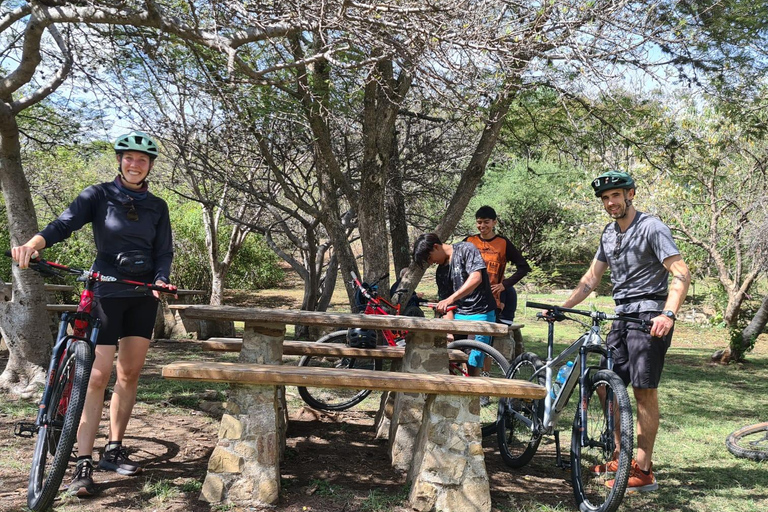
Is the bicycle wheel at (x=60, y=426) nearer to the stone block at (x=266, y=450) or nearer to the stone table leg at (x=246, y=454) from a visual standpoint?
the stone table leg at (x=246, y=454)

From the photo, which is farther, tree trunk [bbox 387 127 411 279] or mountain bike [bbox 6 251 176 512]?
tree trunk [bbox 387 127 411 279]

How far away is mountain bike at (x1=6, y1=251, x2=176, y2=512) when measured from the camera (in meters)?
3.26

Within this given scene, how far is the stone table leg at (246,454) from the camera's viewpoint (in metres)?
3.61

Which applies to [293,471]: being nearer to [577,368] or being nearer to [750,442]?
[577,368]

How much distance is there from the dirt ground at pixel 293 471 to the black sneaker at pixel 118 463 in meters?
0.04

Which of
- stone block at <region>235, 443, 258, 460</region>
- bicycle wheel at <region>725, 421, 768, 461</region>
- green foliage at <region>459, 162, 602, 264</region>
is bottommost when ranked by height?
bicycle wheel at <region>725, 421, 768, 461</region>

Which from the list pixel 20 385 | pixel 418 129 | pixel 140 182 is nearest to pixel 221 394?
pixel 20 385

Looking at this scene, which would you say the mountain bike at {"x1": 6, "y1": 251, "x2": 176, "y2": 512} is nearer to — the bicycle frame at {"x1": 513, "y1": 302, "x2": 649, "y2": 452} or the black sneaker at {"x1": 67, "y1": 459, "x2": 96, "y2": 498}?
the black sneaker at {"x1": 67, "y1": 459, "x2": 96, "y2": 498}

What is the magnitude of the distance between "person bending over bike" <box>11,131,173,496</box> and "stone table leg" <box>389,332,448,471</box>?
165 centimetres

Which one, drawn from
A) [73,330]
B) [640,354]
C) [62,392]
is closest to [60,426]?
[62,392]

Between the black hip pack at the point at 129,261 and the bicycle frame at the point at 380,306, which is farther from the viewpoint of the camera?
the bicycle frame at the point at 380,306

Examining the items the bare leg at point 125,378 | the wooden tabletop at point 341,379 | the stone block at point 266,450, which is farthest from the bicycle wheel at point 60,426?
the stone block at point 266,450

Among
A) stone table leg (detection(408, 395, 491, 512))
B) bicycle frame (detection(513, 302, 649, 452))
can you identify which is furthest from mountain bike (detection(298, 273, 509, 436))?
stone table leg (detection(408, 395, 491, 512))

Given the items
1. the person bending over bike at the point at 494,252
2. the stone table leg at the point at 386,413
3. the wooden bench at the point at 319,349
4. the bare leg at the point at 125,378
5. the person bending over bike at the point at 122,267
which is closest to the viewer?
the person bending over bike at the point at 122,267
